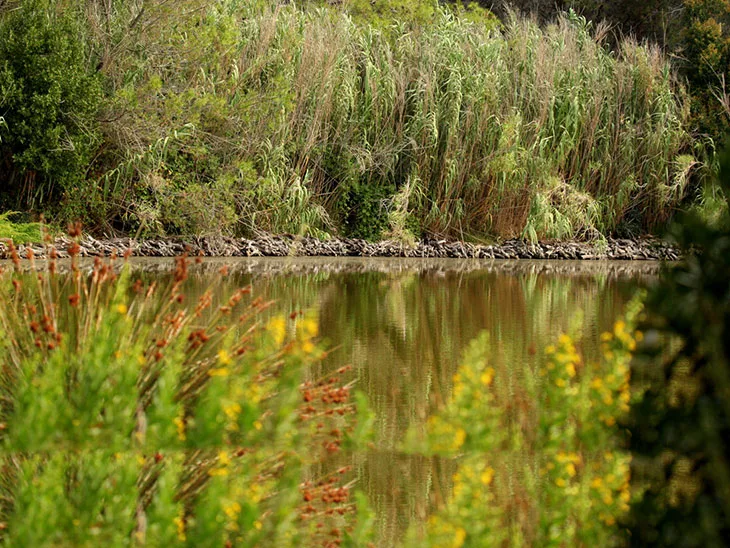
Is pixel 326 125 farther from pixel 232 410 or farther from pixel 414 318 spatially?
pixel 232 410

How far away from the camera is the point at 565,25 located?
16.9m

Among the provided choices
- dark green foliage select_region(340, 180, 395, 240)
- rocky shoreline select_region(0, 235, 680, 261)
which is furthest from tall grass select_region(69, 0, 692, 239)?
rocky shoreline select_region(0, 235, 680, 261)

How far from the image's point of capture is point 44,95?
12.0 meters

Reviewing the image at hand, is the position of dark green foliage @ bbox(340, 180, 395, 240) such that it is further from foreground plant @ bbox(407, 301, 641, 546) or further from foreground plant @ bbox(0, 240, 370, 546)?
foreground plant @ bbox(407, 301, 641, 546)

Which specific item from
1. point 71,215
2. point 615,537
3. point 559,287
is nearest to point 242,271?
point 71,215

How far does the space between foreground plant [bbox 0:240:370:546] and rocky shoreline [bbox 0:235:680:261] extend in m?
9.46

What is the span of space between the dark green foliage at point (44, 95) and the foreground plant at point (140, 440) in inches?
357

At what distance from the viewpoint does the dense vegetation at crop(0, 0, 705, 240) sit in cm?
1256

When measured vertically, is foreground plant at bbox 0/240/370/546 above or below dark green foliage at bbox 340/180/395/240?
above

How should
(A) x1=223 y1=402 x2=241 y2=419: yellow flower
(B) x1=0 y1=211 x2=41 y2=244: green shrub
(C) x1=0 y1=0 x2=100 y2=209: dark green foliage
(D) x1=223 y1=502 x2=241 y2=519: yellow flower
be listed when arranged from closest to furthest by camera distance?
(D) x1=223 y1=502 x2=241 y2=519: yellow flower
(A) x1=223 y1=402 x2=241 y2=419: yellow flower
(B) x1=0 y1=211 x2=41 y2=244: green shrub
(C) x1=0 y1=0 x2=100 y2=209: dark green foliage

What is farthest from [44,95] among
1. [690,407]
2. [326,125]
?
[690,407]

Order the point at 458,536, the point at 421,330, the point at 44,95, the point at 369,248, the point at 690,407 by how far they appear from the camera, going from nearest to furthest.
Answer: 1. the point at 690,407
2. the point at 458,536
3. the point at 421,330
4. the point at 44,95
5. the point at 369,248

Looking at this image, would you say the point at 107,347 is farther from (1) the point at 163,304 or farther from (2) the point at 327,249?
(2) the point at 327,249

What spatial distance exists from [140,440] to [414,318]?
19.8 feet
